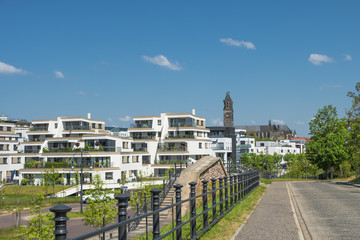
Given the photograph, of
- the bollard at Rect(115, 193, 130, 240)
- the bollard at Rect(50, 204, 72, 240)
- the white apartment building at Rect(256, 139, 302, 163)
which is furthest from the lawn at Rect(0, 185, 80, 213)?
the white apartment building at Rect(256, 139, 302, 163)

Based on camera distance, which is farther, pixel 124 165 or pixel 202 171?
pixel 124 165

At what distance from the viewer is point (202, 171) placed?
2719cm

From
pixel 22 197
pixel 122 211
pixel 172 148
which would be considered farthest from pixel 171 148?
pixel 122 211

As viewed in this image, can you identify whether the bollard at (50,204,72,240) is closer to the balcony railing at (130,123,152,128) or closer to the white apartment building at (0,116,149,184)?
the white apartment building at (0,116,149,184)

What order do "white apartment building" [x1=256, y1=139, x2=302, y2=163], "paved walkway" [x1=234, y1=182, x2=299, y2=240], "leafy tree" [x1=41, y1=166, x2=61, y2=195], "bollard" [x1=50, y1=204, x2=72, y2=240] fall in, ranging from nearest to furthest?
1. "bollard" [x1=50, y1=204, x2=72, y2=240]
2. "paved walkway" [x1=234, y1=182, x2=299, y2=240]
3. "leafy tree" [x1=41, y1=166, x2=61, y2=195]
4. "white apartment building" [x1=256, y1=139, x2=302, y2=163]

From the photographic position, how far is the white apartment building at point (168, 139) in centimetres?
6694

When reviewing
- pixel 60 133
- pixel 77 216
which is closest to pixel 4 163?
pixel 60 133

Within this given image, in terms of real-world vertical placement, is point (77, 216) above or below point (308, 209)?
below

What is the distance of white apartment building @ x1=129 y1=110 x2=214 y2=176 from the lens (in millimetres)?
66938

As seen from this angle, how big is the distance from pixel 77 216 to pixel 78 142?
28.1m

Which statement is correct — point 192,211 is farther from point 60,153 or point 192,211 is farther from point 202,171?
point 60,153

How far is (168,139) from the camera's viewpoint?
6956cm

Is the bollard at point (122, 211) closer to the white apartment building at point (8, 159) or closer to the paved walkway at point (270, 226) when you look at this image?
the paved walkway at point (270, 226)

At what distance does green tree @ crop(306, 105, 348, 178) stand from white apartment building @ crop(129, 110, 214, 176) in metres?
19.9
